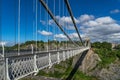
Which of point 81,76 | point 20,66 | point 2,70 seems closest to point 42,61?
point 20,66

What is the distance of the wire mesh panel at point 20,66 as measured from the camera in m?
7.06

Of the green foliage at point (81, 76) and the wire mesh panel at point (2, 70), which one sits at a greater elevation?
the wire mesh panel at point (2, 70)

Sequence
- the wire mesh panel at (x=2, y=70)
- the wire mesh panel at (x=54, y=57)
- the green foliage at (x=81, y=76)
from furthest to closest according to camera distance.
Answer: the green foliage at (x=81, y=76) < the wire mesh panel at (x=54, y=57) < the wire mesh panel at (x=2, y=70)

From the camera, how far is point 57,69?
4259cm

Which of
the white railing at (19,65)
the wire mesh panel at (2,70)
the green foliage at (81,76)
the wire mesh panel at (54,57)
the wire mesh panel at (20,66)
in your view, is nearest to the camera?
the wire mesh panel at (2,70)

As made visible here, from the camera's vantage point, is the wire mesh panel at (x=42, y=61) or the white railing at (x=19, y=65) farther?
the wire mesh panel at (x=42, y=61)

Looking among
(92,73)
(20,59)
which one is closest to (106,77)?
(92,73)

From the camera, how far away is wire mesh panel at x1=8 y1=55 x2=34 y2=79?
706 centimetres

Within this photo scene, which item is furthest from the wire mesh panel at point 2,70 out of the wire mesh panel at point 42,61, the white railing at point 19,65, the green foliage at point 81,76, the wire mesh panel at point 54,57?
the green foliage at point 81,76

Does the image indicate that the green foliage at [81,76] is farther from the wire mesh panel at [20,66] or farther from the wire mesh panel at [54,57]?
the wire mesh panel at [20,66]

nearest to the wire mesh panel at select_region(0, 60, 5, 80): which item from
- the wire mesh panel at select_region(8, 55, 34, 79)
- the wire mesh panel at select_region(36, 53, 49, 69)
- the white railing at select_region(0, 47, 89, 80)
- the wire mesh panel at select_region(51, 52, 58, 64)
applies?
the white railing at select_region(0, 47, 89, 80)

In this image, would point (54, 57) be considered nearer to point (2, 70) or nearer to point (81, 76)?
point (2, 70)

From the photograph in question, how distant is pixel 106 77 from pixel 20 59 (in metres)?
34.4

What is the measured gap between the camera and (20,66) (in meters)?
7.82
